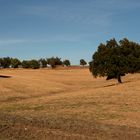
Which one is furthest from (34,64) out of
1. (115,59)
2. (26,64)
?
(115,59)

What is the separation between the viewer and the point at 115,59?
218ft

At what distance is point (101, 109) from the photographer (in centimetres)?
3122

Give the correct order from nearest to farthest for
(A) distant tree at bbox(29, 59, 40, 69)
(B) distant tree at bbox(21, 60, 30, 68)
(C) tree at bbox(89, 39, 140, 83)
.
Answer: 1. (C) tree at bbox(89, 39, 140, 83)
2. (A) distant tree at bbox(29, 59, 40, 69)
3. (B) distant tree at bbox(21, 60, 30, 68)

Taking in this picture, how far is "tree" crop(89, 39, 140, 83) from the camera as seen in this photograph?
218 ft

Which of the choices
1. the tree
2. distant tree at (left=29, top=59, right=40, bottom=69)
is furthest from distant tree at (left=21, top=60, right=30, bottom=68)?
the tree

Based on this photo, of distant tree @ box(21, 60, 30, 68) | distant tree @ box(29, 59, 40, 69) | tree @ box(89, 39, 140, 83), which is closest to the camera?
tree @ box(89, 39, 140, 83)

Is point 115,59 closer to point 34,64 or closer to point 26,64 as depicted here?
point 34,64

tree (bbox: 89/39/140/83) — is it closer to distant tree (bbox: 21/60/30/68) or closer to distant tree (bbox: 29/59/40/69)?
distant tree (bbox: 29/59/40/69)

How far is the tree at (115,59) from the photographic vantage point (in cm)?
6644

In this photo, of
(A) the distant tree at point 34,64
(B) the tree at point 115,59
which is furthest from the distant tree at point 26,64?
(B) the tree at point 115,59

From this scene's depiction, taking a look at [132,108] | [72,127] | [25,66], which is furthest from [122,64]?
[25,66]

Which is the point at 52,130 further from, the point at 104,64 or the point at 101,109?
the point at 104,64

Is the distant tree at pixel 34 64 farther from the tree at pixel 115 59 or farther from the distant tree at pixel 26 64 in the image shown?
the tree at pixel 115 59

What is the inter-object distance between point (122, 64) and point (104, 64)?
282cm
